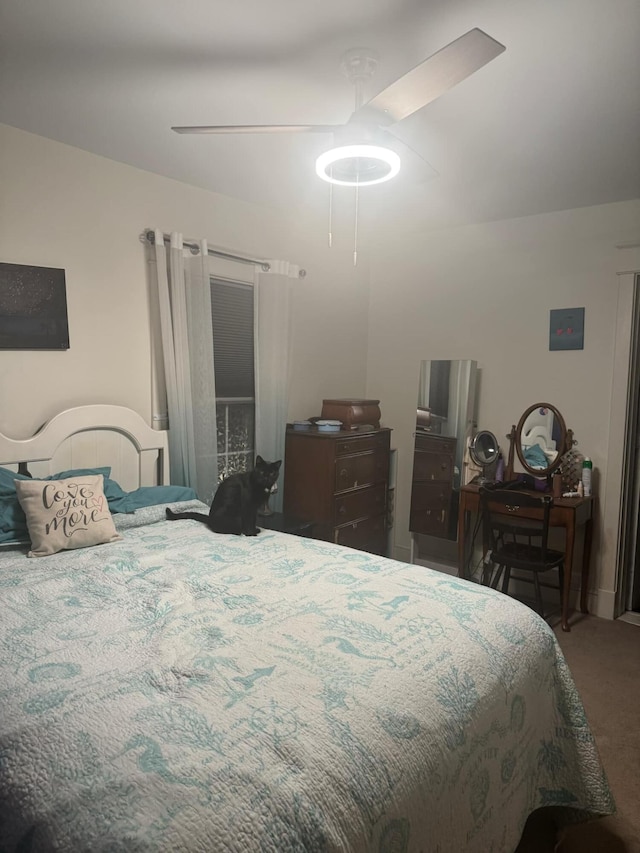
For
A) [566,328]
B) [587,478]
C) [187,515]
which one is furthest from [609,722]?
[566,328]

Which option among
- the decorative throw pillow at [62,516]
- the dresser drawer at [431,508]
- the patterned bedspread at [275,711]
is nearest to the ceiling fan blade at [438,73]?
the patterned bedspread at [275,711]

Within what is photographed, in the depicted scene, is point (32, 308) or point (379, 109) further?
point (32, 308)

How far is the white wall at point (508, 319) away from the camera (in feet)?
11.6

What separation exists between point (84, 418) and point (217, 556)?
3.62 feet

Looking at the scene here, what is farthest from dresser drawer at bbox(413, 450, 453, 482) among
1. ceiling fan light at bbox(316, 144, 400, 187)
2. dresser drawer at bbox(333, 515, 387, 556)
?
ceiling fan light at bbox(316, 144, 400, 187)

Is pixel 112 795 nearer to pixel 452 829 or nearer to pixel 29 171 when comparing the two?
pixel 452 829

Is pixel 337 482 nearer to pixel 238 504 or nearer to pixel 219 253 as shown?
pixel 238 504

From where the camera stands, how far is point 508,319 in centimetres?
391

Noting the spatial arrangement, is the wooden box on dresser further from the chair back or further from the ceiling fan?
the ceiling fan

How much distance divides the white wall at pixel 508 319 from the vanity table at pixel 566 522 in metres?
0.13

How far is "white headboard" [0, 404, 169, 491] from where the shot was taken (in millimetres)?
2594

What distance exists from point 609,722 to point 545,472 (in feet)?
5.18

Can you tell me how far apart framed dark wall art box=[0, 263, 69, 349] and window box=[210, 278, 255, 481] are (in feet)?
3.13

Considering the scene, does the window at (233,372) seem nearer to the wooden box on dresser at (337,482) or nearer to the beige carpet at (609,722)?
the wooden box on dresser at (337,482)
